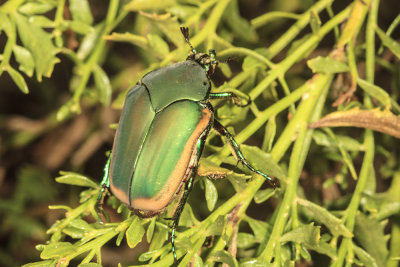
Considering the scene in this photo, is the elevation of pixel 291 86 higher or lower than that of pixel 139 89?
higher

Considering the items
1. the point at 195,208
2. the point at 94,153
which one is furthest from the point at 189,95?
the point at 94,153

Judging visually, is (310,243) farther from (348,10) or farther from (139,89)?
(348,10)

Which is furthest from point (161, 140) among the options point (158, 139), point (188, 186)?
point (188, 186)

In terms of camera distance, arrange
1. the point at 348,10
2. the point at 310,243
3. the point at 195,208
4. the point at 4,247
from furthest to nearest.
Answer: the point at 4,247 < the point at 195,208 < the point at 348,10 < the point at 310,243

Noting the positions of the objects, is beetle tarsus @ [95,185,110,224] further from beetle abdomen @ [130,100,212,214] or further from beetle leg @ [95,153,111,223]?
beetle abdomen @ [130,100,212,214]

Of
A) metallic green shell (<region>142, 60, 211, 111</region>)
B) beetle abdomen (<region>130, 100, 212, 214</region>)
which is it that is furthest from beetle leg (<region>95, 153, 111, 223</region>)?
metallic green shell (<region>142, 60, 211, 111</region>)

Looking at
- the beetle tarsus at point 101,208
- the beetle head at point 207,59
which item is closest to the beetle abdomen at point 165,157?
the beetle tarsus at point 101,208

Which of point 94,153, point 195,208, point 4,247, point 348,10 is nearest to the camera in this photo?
point 348,10

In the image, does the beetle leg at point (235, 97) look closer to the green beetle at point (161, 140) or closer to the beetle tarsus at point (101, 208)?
the green beetle at point (161, 140)
